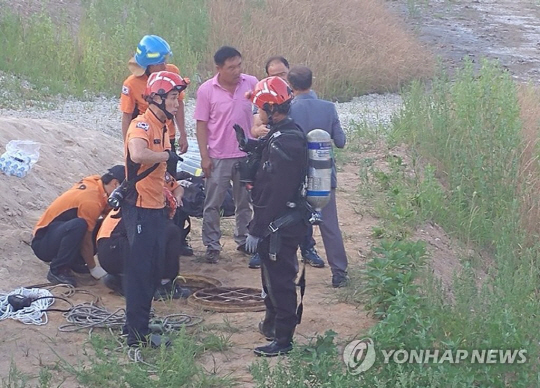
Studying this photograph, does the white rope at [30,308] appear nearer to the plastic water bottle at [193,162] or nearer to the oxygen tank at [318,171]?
the oxygen tank at [318,171]

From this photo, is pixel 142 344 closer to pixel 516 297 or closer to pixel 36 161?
pixel 516 297

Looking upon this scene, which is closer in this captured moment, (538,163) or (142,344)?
(142,344)

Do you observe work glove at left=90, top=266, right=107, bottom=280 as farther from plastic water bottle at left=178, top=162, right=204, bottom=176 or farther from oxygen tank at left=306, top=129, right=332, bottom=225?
oxygen tank at left=306, top=129, right=332, bottom=225

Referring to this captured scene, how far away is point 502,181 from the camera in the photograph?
9.93 meters

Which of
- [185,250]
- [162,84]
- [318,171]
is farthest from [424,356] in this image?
[185,250]

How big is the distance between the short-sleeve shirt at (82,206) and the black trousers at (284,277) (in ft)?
6.40

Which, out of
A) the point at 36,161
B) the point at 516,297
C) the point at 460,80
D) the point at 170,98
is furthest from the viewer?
the point at 460,80

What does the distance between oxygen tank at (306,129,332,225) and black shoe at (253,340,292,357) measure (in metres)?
0.86

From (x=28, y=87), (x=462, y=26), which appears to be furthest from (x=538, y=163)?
(x=462, y=26)

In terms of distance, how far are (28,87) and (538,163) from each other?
8416mm

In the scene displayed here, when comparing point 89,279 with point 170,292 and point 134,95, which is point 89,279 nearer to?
point 170,292

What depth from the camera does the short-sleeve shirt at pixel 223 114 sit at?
26.2ft

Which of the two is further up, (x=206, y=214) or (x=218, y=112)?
(x=218, y=112)

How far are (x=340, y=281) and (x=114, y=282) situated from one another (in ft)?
6.11
